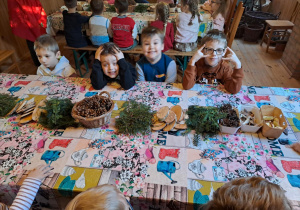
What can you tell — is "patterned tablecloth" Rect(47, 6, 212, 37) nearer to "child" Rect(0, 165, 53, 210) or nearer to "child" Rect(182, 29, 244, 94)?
"child" Rect(182, 29, 244, 94)

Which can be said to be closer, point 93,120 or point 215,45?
point 93,120

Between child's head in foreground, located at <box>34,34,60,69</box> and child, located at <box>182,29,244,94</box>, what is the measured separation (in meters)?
1.37

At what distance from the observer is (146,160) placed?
121 centimetres

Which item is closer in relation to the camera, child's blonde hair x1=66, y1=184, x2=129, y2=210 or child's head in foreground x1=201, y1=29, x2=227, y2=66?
child's blonde hair x1=66, y1=184, x2=129, y2=210

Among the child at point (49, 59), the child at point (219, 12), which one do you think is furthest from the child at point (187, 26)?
the child at point (49, 59)

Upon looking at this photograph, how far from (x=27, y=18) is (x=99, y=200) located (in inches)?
139

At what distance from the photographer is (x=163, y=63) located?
2.13m

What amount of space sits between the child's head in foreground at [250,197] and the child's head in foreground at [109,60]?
1.37 meters

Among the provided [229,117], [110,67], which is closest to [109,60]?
[110,67]

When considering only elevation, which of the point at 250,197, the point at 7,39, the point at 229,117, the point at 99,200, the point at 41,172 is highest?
the point at 250,197

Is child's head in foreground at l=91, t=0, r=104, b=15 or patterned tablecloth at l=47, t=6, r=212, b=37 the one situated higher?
child's head in foreground at l=91, t=0, r=104, b=15

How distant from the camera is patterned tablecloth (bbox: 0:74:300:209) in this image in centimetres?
107

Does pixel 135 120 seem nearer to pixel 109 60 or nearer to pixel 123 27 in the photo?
pixel 109 60

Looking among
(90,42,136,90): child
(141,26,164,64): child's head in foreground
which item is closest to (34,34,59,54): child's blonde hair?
(90,42,136,90): child
